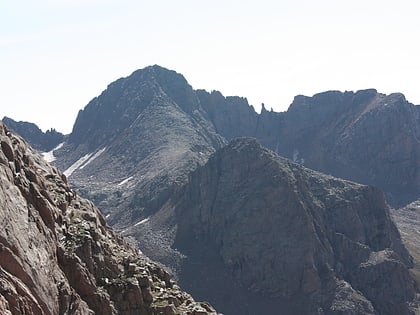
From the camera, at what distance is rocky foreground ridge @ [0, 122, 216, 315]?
157ft

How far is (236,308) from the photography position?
200 metres

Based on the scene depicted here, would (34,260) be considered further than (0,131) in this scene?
No

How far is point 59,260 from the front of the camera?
58219mm

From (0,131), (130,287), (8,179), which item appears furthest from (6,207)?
(130,287)

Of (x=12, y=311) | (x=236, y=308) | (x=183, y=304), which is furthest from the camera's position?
(x=236, y=308)

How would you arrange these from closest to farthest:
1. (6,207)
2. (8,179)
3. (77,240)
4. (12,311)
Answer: (12,311), (6,207), (8,179), (77,240)

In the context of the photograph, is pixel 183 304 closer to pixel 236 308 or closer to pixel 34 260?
pixel 34 260

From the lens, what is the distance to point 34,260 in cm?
4981

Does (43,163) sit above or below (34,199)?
above

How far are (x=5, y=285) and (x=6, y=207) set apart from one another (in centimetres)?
658

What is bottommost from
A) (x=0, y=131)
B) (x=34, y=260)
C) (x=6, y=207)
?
(x=34, y=260)

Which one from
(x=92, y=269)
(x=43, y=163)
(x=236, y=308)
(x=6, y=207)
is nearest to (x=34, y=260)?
(x=6, y=207)

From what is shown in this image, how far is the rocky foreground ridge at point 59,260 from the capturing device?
47.9m

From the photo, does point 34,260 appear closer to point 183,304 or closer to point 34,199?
point 34,199
